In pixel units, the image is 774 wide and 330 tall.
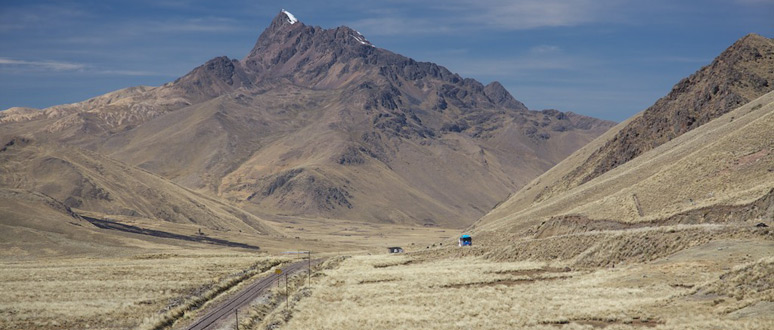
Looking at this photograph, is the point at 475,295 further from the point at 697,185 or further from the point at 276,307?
the point at 697,185

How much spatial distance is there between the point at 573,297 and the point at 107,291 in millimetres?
38318

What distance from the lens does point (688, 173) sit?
80938 millimetres

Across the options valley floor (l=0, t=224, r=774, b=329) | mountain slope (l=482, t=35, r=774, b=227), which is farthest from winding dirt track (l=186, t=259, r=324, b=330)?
mountain slope (l=482, t=35, r=774, b=227)

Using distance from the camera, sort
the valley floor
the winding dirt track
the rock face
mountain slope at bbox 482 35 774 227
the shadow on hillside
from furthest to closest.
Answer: the shadow on hillside < mountain slope at bbox 482 35 774 227 < the rock face < the winding dirt track < the valley floor

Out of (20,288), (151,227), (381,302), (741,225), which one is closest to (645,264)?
(741,225)

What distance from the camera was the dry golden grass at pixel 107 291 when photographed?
155ft

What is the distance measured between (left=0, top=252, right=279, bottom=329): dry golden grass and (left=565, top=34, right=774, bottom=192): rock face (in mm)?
85017

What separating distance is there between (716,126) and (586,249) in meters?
60.0

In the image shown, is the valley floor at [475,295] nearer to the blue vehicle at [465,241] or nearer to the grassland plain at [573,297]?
the grassland plain at [573,297]

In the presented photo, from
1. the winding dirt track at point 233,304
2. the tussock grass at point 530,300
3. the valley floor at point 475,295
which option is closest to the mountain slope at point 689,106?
the valley floor at point 475,295

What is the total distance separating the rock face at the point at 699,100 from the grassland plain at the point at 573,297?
86931 millimetres

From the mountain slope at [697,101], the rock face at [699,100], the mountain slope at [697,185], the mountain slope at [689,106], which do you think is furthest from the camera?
the mountain slope at [689,106]

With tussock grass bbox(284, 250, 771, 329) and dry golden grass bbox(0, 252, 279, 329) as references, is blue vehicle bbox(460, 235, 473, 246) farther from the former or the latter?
tussock grass bbox(284, 250, 771, 329)

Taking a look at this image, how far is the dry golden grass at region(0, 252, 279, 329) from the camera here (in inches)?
1857
